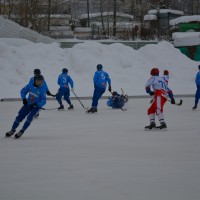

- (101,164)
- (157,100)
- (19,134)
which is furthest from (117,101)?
(101,164)

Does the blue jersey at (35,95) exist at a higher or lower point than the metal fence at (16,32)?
lower

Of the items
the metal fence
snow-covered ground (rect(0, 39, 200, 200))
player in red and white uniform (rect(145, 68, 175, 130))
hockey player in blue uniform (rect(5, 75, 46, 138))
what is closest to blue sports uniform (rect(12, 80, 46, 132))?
hockey player in blue uniform (rect(5, 75, 46, 138))

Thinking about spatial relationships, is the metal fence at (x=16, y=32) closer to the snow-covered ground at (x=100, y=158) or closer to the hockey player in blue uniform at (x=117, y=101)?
the hockey player in blue uniform at (x=117, y=101)

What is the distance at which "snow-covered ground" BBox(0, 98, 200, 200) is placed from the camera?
5941 millimetres

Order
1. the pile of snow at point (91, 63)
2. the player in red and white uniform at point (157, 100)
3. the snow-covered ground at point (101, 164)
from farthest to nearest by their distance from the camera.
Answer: the pile of snow at point (91, 63) → the player in red and white uniform at point (157, 100) → the snow-covered ground at point (101, 164)

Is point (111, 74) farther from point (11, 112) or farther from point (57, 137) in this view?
point (57, 137)

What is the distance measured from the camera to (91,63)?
33.9 metres

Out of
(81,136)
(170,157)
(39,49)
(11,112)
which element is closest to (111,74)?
(39,49)

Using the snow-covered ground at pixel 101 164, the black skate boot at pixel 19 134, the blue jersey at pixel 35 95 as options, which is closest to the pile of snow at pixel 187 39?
the snow-covered ground at pixel 101 164

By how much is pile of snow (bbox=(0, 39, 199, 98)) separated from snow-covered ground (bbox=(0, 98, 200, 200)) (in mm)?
17230

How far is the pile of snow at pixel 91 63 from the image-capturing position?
31000mm

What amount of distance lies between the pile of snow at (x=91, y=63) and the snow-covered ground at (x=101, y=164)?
56.5ft

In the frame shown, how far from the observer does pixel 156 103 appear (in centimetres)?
1298

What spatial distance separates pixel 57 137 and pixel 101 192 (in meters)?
5.76
